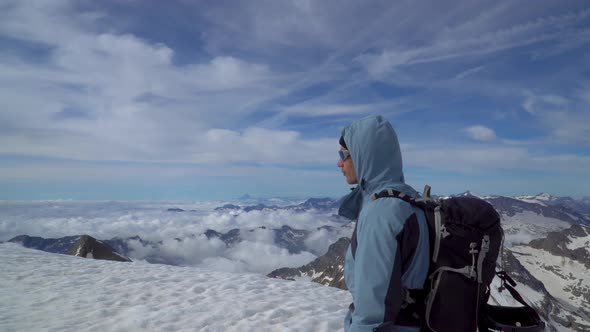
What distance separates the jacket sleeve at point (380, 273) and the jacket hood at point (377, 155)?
Answer: 1.95ft

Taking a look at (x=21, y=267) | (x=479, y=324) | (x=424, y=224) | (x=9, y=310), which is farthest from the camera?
(x=21, y=267)

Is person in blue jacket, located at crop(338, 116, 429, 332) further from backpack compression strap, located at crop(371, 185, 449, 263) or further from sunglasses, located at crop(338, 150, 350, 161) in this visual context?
sunglasses, located at crop(338, 150, 350, 161)

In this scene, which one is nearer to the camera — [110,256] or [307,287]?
[307,287]

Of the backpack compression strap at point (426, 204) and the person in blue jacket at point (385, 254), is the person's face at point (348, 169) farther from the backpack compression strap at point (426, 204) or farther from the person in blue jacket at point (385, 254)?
the backpack compression strap at point (426, 204)

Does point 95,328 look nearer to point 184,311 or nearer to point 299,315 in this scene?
point 184,311

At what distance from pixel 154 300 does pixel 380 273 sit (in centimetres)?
1105

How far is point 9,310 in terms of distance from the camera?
10844mm

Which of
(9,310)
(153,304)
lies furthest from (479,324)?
(9,310)

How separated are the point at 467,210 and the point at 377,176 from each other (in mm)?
1022

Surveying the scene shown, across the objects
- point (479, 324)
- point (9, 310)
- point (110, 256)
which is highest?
point (479, 324)

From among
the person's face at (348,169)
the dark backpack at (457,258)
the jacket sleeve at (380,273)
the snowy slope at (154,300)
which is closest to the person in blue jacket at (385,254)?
the jacket sleeve at (380,273)

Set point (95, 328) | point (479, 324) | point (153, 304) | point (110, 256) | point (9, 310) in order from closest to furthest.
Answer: point (479, 324) → point (95, 328) → point (9, 310) → point (153, 304) → point (110, 256)

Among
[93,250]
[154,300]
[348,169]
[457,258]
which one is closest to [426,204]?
[457,258]

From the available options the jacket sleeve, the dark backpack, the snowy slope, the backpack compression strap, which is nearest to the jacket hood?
the backpack compression strap
